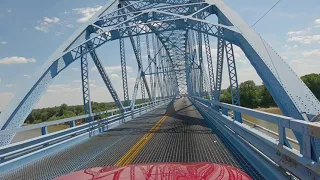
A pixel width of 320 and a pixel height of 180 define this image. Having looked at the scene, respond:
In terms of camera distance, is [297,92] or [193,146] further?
[193,146]

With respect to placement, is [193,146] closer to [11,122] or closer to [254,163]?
[254,163]

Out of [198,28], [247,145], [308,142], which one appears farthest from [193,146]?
[198,28]

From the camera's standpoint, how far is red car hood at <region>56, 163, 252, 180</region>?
2613 millimetres

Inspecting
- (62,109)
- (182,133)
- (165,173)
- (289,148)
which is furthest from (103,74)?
(62,109)

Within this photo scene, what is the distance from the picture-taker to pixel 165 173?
268 centimetres

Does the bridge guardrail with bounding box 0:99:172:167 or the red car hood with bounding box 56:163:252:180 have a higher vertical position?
the red car hood with bounding box 56:163:252:180

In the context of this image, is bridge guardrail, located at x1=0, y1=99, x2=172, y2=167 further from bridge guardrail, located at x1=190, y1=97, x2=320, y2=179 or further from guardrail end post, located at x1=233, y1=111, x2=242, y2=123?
bridge guardrail, located at x1=190, y1=97, x2=320, y2=179

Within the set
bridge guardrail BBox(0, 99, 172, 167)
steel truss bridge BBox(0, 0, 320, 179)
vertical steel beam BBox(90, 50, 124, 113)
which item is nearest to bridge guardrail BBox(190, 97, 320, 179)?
steel truss bridge BBox(0, 0, 320, 179)

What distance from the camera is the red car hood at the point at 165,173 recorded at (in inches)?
103

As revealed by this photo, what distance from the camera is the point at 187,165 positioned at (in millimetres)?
3039

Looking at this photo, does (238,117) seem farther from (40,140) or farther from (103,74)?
(103,74)

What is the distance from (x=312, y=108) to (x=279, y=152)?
3.17m

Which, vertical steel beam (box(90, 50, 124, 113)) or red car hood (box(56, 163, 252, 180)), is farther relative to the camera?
vertical steel beam (box(90, 50, 124, 113))

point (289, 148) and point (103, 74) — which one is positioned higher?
point (103, 74)
